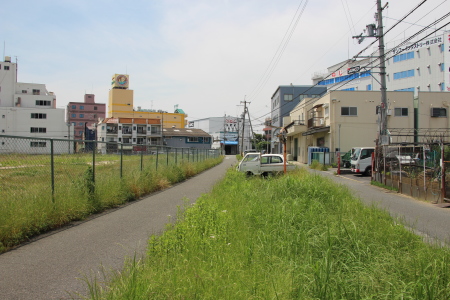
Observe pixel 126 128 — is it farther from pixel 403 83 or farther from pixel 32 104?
pixel 403 83

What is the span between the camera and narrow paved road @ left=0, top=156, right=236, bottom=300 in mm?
3923

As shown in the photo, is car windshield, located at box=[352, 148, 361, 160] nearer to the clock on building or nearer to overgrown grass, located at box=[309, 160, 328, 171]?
overgrown grass, located at box=[309, 160, 328, 171]

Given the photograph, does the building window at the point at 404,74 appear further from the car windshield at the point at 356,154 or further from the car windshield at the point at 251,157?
the car windshield at the point at 251,157

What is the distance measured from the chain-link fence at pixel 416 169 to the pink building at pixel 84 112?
8747 centimetres

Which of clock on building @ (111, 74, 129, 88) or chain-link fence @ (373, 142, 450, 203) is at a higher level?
clock on building @ (111, 74, 129, 88)

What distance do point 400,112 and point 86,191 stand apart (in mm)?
33425

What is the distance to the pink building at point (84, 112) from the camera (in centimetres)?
9344

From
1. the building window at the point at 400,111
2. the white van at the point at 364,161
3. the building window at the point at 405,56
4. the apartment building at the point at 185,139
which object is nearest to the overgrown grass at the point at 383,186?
the white van at the point at 364,161

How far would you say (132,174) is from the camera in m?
11.9

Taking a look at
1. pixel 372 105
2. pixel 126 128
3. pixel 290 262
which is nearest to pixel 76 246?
pixel 290 262

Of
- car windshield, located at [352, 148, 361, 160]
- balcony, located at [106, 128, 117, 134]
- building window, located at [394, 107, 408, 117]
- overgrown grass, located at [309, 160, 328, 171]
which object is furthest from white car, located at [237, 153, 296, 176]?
balcony, located at [106, 128, 117, 134]

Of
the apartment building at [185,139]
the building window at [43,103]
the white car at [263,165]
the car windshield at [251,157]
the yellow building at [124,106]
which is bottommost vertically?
the white car at [263,165]

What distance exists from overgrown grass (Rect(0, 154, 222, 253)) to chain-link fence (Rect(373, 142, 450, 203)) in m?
9.66

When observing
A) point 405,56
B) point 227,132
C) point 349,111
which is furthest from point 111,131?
point 405,56
